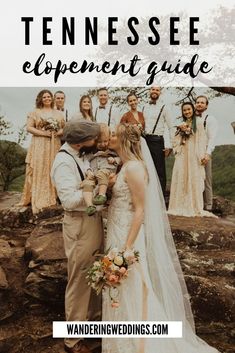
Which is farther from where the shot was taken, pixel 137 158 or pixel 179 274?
pixel 179 274

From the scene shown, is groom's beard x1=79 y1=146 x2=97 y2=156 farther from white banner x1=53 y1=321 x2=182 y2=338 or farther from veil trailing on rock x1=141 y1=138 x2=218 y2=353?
white banner x1=53 y1=321 x2=182 y2=338

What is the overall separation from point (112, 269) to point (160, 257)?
20.0 inches

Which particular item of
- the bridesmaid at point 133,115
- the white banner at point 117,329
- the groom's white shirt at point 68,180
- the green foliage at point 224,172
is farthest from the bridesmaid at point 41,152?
the green foliage at point 224,172

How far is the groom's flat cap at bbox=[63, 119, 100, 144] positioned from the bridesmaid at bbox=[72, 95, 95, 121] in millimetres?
636

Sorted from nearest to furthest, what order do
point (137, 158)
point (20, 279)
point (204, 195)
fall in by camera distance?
1. point (137, 158)
2. point (20, 279)
3. point (204, 195)

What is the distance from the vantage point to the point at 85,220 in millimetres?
3322

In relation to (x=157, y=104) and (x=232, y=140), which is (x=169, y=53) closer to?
(x=157, y=104)

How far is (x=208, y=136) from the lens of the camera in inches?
169

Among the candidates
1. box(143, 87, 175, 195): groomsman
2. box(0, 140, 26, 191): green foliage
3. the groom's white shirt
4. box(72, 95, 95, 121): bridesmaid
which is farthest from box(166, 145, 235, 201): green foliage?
box(0, 140, 26, 191): green foliage

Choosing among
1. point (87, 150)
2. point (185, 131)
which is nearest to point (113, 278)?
point (87, 150)

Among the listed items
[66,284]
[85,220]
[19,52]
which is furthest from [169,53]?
[66,284]

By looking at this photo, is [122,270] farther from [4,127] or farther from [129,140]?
[4,127]

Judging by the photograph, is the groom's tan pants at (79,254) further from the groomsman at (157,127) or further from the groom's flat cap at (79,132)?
the groomsman at (157,127)

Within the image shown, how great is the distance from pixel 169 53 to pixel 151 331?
2231 mm
